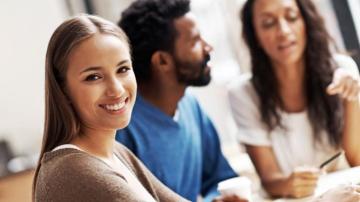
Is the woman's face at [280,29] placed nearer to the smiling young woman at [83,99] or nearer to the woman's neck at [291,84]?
the woman's neck at [291,84]

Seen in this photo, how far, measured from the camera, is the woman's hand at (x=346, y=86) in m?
1.21

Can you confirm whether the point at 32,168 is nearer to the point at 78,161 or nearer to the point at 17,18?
the point at 17,18

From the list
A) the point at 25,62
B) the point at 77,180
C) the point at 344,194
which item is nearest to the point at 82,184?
the point at 77,180

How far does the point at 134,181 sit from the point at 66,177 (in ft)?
0.67

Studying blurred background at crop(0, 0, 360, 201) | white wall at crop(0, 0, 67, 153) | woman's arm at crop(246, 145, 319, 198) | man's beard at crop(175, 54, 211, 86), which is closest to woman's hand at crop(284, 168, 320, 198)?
woman's arm at crop(246, 145, 319, 198)

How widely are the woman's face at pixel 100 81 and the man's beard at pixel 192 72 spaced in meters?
0.43

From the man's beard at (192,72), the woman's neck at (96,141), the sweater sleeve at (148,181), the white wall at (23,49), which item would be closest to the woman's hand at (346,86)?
the man's beard at (192,72)

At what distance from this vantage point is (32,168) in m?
2.17

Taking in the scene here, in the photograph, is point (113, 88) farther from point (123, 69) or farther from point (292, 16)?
point (292, 16)

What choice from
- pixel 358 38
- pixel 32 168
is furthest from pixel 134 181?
pixel 32 168

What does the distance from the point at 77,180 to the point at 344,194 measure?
17.0 inches

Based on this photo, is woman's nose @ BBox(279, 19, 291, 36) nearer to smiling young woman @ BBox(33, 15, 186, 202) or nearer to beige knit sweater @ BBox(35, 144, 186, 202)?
smiling young woman @ BBox(33, 15, 186, 202)

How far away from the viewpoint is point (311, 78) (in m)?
1.40

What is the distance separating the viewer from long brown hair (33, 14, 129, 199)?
0.87 m
